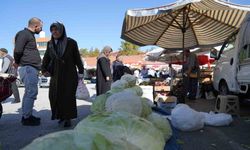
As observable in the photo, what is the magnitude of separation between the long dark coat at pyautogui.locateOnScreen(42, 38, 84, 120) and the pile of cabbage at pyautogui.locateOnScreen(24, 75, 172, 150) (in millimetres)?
2902

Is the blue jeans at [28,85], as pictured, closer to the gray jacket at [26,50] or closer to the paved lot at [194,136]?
the gray jacket at [26,50]

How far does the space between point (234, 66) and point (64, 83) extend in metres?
5.13

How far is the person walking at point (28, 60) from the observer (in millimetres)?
7125

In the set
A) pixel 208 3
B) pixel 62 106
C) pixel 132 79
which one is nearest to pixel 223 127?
pixel 132 79

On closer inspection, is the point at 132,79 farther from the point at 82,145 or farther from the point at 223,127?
the point at 82,145

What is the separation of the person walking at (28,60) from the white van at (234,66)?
16.0 ft

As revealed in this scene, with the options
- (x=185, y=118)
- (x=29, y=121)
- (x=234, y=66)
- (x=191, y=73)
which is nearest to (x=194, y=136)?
(x=185, y=118)

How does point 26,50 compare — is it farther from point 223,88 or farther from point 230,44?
point 223,88

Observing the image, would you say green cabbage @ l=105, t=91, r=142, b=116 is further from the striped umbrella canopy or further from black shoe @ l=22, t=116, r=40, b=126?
the striped umbrella canopy

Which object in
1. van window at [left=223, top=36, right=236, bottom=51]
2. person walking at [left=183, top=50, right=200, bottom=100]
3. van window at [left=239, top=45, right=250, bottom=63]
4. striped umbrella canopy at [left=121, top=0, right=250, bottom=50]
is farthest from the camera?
person walking at [left=183, top=50, right=200, bottom=100]

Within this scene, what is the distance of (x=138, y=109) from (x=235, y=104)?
5992mm

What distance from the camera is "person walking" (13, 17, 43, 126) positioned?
7.12 meters

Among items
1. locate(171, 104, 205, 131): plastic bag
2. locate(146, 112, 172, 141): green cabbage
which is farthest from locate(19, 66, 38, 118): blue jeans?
locate(146, 112, 172, 141): green cabbage

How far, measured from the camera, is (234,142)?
6180mm
